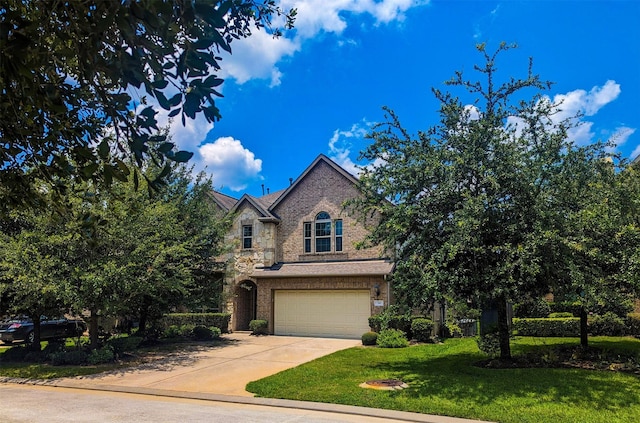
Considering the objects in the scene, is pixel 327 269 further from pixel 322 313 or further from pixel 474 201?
pixel 474 201

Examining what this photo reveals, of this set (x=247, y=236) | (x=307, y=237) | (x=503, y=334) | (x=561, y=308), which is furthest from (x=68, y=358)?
(x=561, y=308)

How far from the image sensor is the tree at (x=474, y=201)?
35.7ft

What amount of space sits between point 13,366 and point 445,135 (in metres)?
15.0

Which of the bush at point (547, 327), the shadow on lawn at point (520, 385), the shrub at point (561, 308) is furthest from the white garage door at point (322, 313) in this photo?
the shadow on lawn at point (520, 385)

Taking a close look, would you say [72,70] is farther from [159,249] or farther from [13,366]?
[13,366]

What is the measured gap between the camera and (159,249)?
14.9m

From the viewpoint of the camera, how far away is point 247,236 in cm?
2550

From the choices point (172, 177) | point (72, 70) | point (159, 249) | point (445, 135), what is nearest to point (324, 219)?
point (172, 177)

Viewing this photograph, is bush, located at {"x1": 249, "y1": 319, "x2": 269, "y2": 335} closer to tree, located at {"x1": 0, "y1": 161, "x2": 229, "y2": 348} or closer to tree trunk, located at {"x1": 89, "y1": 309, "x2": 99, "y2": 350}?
tree, located at {"x1": 0, "y1": 161, "x2": 229, "y2": 348}

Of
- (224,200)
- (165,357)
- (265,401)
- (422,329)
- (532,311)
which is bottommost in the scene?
(165,357)

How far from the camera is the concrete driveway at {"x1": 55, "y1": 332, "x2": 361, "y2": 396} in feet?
39.4

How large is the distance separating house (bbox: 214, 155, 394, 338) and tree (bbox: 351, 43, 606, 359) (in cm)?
923

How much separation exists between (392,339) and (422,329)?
170 centimetres

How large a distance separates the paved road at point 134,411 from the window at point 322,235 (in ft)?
45.8
